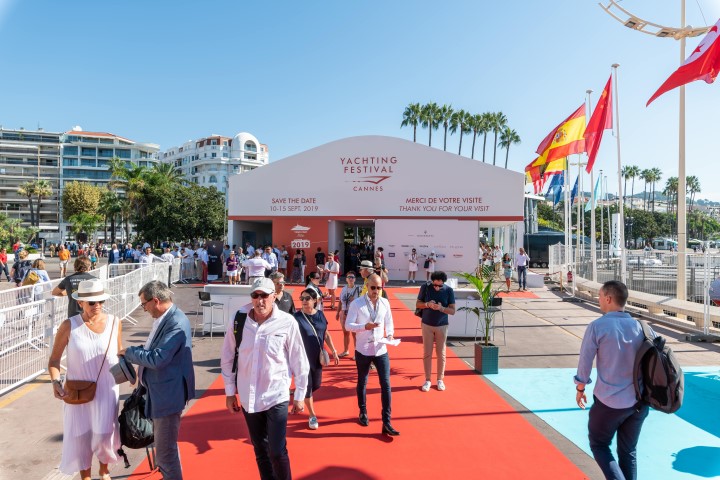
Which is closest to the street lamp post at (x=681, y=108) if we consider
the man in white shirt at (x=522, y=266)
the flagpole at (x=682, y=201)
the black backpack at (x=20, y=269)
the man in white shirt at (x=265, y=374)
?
the flagpole at (x=682, y=201)

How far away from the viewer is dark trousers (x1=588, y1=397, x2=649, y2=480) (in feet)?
11.1

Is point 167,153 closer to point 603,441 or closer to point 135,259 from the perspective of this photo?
point 135,259

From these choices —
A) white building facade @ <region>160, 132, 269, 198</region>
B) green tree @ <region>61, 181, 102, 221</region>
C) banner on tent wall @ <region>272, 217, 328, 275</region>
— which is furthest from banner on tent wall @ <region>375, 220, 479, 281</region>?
white building facade @ <region>160, 132, 269, 198</region>

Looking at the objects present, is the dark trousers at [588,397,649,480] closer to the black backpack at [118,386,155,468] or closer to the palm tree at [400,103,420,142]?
the black backpack at [118,386,155,468]

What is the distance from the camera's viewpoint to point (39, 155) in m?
88.8

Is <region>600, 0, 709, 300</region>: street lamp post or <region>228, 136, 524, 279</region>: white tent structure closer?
<region>600, 0, 709, 300</region>: street lamp post

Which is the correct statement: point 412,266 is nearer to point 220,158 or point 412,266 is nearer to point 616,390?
point 616,390

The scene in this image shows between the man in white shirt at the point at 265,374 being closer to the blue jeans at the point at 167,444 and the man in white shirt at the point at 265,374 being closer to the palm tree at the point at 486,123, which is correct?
the blue jeans at the point at 167,444

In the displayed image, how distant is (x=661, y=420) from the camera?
5715 millimetres

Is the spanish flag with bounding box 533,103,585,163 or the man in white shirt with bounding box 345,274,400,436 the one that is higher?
the spanish flag with bounding box 533,103,585,163

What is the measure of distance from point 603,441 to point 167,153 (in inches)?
4939

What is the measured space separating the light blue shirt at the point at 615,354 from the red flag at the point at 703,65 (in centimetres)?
791

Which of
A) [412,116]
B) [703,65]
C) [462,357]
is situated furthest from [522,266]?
[412,116]

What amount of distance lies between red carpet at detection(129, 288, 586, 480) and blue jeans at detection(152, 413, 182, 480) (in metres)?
0.74
